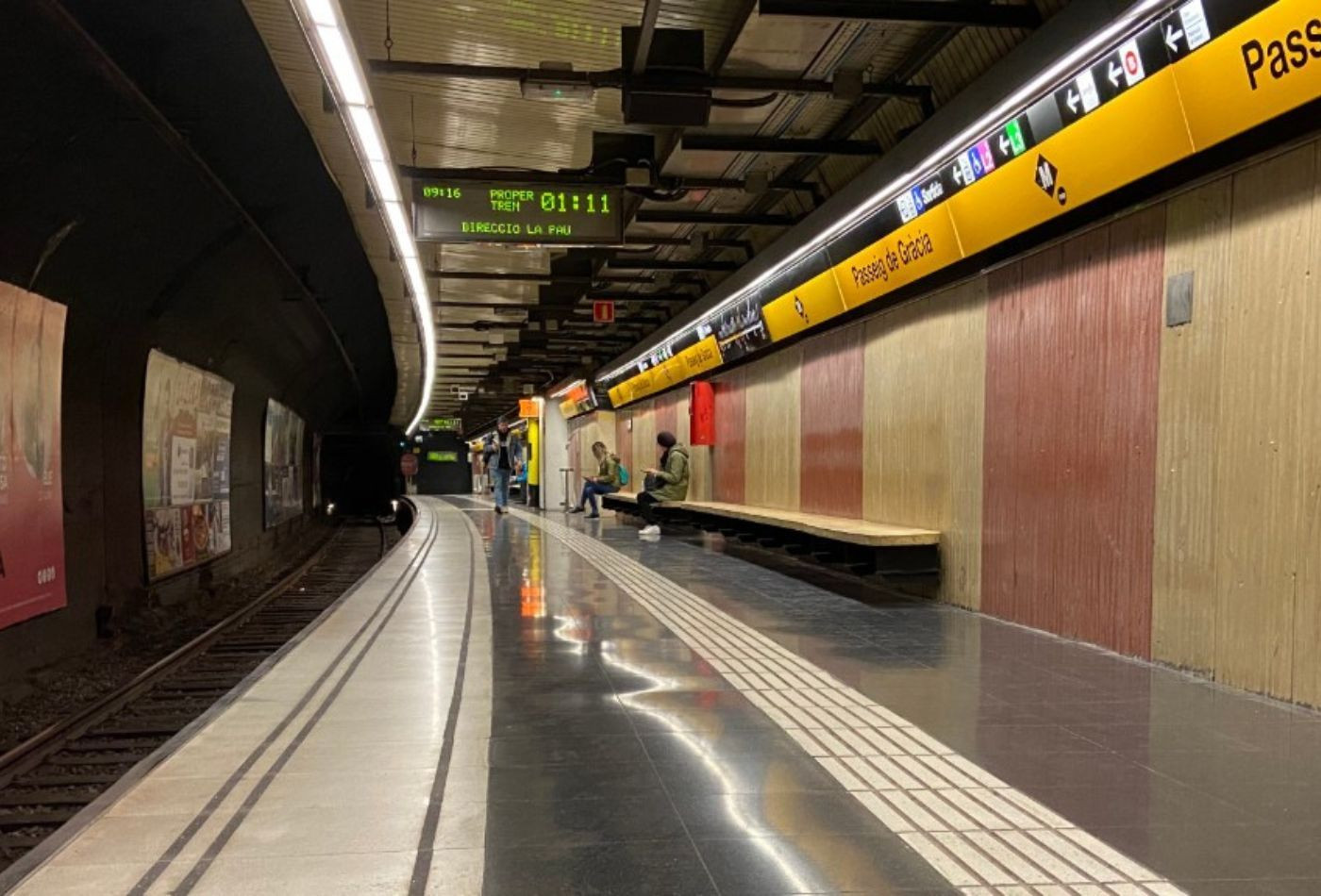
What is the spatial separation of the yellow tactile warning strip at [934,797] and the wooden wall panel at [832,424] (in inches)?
141

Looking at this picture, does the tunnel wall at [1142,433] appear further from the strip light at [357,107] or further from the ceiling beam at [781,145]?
→ the strip light at [357,107]

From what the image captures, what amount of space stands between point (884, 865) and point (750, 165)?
704 cm

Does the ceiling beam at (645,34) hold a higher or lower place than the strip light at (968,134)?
higher

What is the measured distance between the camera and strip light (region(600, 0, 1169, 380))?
4.02 meters

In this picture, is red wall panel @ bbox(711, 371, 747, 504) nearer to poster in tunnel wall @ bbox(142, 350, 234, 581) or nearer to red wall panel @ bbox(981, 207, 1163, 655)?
red wall panel @ bbox(981, 207, 1163, 655)

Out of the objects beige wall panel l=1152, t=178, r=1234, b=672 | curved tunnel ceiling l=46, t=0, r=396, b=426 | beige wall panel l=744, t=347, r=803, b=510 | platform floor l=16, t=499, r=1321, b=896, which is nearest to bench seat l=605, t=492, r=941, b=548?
beige wall panel l=744, t=347, r=803, b=510

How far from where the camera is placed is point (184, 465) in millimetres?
10383

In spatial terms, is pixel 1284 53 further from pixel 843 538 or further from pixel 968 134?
pixel 843 538

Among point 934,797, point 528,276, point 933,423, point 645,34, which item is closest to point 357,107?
point 645,34

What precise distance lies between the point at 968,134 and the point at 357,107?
3.68 meters

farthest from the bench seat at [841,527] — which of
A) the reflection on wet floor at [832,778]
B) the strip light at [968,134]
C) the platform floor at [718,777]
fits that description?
the strip light at [968,134]

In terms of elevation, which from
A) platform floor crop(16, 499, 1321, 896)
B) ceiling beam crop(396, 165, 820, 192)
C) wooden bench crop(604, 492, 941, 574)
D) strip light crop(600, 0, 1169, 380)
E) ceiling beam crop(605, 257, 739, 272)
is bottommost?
platform floor crop(16, 499, 1321, 896)

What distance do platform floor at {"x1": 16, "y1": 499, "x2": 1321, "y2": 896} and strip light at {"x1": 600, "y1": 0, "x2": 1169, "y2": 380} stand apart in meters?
3.07

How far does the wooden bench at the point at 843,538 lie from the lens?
6504mm
